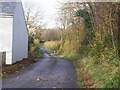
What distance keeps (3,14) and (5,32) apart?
1.51 meters

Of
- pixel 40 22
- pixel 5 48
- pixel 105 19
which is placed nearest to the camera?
pixel 105 19

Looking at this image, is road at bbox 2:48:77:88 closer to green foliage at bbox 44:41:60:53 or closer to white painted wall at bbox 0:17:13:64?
white painted wall at bbox 0:17:13:64

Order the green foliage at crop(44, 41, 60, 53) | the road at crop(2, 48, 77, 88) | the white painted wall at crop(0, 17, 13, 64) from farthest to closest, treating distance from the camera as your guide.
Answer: the green foliage at crop(44, 41, 60, 53), the white painted wall at crop(0, 17, 13, 64), the road at crop(2, 48, 77, 88)

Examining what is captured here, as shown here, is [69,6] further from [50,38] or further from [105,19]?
[50,38]

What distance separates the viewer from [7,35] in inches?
970

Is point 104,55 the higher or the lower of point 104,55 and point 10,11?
the lower

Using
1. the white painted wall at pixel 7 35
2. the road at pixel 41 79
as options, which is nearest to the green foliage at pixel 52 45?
the white painted wall at pixel 7 35

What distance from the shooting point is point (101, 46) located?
1798cm

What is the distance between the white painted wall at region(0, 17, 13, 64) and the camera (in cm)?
2450

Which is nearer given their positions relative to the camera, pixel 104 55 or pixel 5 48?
pixel 104 55

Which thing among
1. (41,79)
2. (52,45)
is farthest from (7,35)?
(52,45)

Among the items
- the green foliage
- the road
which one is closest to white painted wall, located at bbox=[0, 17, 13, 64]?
the road

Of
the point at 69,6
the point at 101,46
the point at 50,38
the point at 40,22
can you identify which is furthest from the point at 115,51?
the point at 50,38

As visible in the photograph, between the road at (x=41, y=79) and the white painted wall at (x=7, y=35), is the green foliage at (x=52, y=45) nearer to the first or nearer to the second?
the white painted wall at (x=7, y=35)
